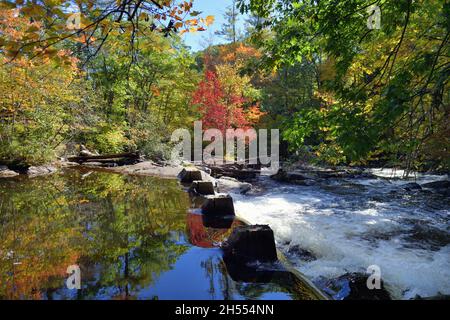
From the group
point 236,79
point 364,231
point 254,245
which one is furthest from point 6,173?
point 236,79

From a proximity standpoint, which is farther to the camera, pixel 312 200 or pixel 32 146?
pixel 32 146

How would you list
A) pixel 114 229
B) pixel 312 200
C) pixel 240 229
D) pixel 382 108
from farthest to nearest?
pixel 312 200
pixel 114 229
pixel 240 229
pixel 382 108

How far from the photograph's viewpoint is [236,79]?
19641mm

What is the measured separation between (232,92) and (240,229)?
17.1m

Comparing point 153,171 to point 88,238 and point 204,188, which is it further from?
point 88,238

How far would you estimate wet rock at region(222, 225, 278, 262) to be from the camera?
366 centimetres

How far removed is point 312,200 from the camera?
32.7 feet

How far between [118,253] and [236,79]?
1723 cm

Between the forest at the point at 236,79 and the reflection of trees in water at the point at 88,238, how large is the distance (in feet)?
6.69

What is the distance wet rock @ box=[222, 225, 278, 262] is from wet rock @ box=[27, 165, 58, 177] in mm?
9858

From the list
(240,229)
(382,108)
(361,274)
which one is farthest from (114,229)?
(382,108)

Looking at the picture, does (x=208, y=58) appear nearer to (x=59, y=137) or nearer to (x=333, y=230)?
(x=59, y=137)

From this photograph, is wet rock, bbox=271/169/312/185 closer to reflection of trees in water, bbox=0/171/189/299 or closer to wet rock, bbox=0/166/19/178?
reflection of trees in water, bbox=0/171/189/299
